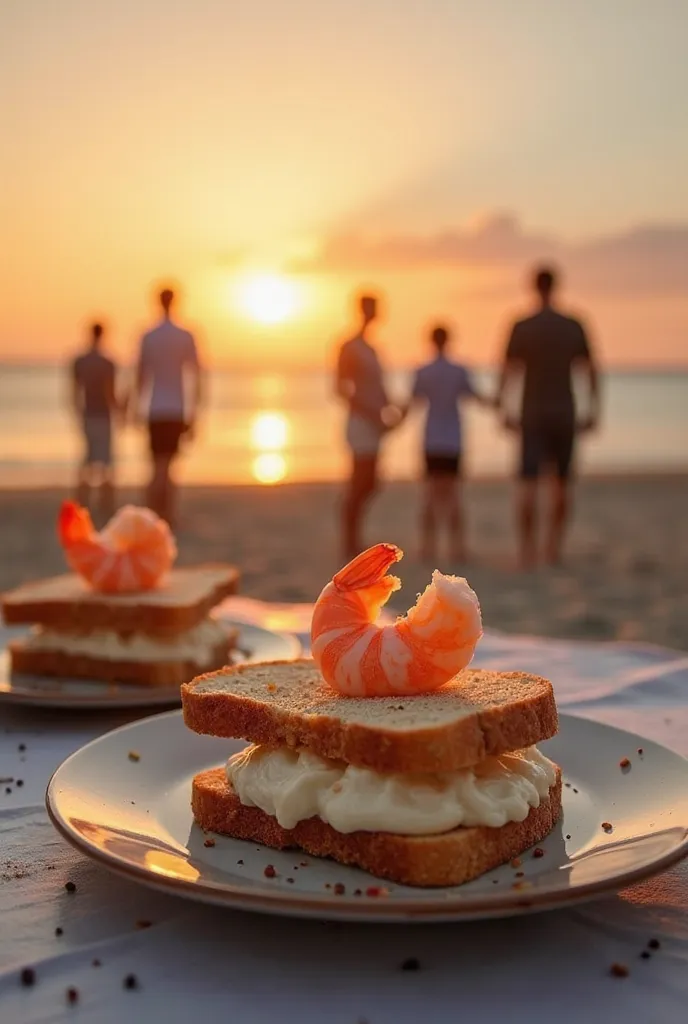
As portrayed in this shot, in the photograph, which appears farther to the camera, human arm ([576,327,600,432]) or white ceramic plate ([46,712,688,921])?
human arm ([576,327,600,432])

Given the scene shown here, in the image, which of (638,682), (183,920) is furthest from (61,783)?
(638,682)

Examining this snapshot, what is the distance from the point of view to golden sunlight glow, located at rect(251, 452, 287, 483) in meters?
24.4

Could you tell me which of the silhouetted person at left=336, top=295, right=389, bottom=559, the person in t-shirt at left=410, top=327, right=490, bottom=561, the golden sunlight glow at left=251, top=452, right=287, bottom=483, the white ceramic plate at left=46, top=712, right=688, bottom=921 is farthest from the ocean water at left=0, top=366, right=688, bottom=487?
the white ceramic plate at left=46, top=712, right=688, bottom=921

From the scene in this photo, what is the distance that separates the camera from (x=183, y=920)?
6.25ft

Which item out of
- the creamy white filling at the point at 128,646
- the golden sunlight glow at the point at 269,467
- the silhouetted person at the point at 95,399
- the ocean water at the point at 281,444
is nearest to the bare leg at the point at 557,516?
the ocean water at the point at 281,444

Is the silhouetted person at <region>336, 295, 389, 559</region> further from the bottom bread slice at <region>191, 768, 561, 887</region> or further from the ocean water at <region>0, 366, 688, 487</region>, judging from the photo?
the bottom bread slice at <region>191, 768, 561, 887</region>

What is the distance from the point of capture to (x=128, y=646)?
3.92 metres

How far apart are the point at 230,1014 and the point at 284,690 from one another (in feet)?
3.09

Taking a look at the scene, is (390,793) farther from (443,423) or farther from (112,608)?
(443,423)

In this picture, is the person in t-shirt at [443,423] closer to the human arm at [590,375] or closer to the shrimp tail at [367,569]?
the human arm at [590,375]

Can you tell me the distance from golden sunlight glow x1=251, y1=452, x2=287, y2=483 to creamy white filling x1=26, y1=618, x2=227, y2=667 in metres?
19.3

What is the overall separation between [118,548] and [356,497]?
23.6 ft

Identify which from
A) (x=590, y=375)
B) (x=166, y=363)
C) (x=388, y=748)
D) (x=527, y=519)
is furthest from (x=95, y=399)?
(x=388, y=748)

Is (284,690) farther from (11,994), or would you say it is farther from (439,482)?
(439,482)
